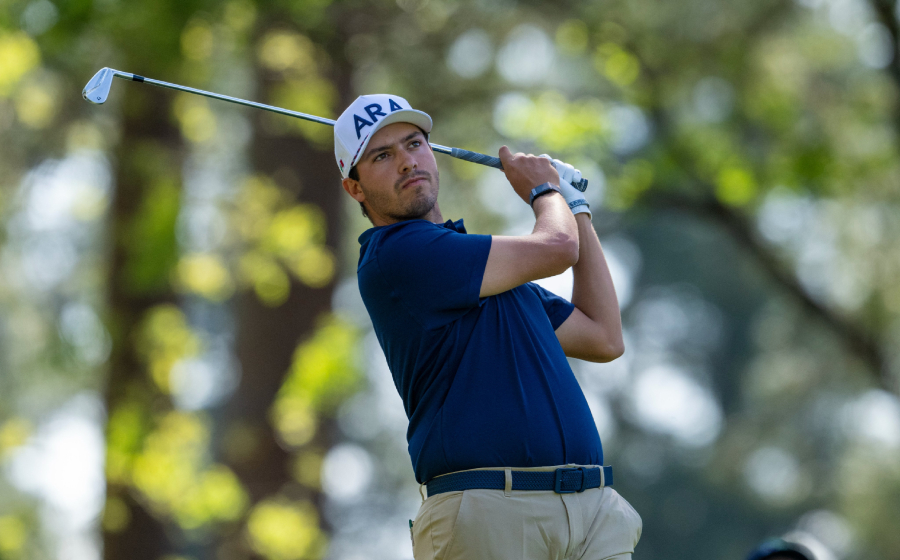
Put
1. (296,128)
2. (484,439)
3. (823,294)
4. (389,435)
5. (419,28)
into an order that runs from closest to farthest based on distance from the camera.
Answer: (484,439)
(296,128)
(419,28)
(823,294)
(389,435)

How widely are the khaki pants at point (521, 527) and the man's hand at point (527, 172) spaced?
3.06 feet

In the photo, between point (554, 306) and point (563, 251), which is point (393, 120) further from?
point (554, 306)

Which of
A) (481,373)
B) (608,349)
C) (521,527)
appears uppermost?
(608,349)

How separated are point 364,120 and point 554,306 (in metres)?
0.88

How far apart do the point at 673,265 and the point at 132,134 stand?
72.3ft

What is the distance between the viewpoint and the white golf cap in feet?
10.6

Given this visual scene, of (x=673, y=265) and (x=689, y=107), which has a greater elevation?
(x=673, y=265)

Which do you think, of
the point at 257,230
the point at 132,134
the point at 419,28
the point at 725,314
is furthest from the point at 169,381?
the point at 725,314

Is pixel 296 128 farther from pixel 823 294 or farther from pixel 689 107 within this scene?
pixel 823 294

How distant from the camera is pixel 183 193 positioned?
29.4 ft

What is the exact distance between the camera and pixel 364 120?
326 cm

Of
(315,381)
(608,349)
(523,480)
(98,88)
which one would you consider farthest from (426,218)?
(315,381)

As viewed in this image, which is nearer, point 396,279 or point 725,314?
point 396,279

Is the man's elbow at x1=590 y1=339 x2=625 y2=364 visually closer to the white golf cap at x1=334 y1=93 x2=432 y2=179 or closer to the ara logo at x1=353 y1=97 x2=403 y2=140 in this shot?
the white golf cap at x1=334 y1=93 x2=432 y2=179
